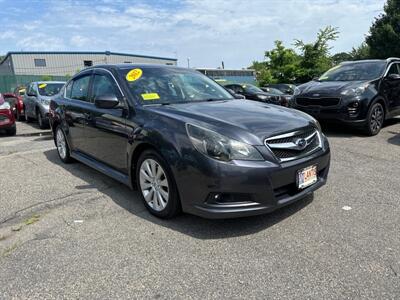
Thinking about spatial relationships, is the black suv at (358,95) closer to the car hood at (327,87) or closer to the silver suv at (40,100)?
the car hood at (327,87)

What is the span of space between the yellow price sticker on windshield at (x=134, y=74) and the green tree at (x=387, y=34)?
36.9 metres

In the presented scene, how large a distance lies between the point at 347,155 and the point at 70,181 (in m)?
4.53

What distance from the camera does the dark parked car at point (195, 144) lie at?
3156 millimetres

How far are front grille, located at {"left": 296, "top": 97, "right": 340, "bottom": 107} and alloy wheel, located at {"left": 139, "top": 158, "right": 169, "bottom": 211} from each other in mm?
5185

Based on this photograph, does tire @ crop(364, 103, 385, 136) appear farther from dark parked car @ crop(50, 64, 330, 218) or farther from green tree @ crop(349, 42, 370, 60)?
green tree @ crop(349, 42, 370, 60)

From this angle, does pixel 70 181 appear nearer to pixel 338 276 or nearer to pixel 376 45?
pixel 338 276

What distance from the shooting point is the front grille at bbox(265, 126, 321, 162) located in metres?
Answer: 3.31

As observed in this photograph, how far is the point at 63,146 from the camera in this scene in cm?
609

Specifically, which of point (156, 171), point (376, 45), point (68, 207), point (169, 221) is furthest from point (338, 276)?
point (376, 45)

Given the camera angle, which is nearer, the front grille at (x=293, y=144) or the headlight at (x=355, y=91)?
the front grille at (x=293, y=144)

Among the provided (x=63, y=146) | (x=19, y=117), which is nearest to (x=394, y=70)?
(x=63, y=146)

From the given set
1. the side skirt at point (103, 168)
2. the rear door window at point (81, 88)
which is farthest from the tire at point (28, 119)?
the side skirt at point (103, 168)

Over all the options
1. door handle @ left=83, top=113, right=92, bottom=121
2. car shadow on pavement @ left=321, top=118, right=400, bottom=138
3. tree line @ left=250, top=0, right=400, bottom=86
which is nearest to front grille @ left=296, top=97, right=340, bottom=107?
car shadow on pavement @ left=321, top=118, right=400, bottom=138

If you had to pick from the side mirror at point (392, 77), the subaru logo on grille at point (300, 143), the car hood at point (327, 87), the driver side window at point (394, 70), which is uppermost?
the driver side window at point (394, 70)
